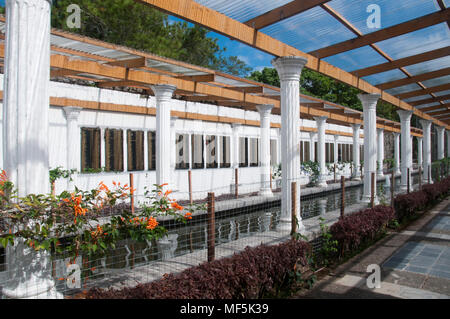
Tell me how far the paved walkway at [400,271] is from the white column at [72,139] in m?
8.11

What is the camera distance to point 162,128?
998 centimetres

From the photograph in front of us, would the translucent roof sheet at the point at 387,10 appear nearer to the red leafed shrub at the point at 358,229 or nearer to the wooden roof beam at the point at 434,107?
the red leafed shrub at the point at 358,229

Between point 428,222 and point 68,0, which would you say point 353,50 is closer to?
point 428,222

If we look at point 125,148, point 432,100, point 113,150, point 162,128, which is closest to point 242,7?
point 162,128

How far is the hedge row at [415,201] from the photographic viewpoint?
978 cm

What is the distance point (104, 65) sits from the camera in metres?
8.58

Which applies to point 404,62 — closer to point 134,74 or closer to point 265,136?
point 265,136

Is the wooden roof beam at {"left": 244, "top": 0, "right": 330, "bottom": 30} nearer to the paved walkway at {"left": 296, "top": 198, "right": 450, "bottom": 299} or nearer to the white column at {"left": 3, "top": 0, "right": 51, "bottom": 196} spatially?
the white column at {"left": 3, "top": 0, "right": 51, "bottom": 196}

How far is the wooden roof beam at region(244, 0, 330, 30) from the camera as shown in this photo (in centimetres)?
548

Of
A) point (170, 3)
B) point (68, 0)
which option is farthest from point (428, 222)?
point (68, 0)

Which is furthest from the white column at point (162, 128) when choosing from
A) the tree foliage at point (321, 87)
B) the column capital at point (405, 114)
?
the tree foliage at point (321, 87)

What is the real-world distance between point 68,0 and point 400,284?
61.7ft

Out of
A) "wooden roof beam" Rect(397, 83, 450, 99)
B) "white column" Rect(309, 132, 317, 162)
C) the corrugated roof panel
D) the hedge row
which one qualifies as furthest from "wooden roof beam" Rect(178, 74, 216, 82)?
"white column" Rect(309, 132, 317, 162)
